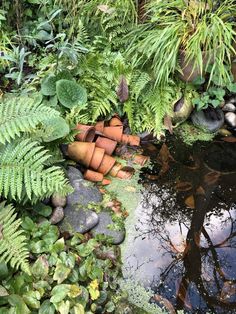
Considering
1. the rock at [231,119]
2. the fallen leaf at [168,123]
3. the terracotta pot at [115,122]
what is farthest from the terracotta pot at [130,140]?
the rock at [231,119]

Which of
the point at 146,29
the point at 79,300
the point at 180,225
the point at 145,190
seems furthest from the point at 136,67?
the point at 79,300

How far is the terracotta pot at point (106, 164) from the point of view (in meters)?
3.36

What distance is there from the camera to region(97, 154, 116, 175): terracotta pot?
336cm

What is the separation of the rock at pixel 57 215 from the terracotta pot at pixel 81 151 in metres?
0.58

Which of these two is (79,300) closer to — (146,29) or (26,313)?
(26,313)

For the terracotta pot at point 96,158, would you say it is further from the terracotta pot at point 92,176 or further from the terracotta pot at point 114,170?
the terracotta pot at point 114,170

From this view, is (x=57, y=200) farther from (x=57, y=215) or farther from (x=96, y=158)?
(x=96, y=158)

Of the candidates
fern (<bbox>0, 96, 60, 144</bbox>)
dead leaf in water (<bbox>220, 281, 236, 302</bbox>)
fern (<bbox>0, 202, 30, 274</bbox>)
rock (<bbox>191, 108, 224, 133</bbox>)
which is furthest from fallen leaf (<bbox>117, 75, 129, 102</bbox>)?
dead leaf in water (<bbox>220, 281, 236, 302</bbox>)

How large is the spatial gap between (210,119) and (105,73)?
3.84 ft

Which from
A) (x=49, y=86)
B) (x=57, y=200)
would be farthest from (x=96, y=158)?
(x=49, y=86)

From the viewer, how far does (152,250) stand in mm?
2896

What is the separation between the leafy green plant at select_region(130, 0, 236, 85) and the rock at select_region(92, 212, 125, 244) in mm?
1499

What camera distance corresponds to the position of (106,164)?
336cm

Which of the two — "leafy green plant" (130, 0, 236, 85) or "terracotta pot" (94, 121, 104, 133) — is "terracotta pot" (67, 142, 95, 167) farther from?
"leafy green plant" (130, 0, 236, 85)
